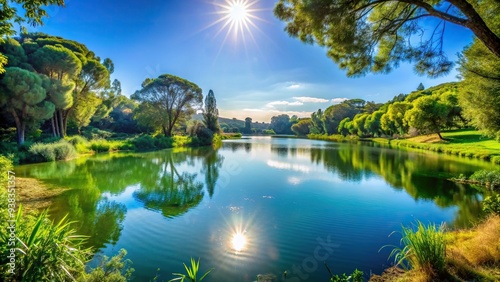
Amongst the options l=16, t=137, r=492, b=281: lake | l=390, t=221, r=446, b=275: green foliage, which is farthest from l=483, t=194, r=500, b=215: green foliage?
l=390, t=221, r=446, b=275: green foliage

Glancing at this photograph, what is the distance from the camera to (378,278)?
4.54 metres

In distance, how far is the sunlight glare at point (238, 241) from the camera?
19.1 ft

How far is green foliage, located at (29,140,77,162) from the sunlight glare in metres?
19.1

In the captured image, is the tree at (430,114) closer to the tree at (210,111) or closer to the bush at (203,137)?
the bush at (203,137)

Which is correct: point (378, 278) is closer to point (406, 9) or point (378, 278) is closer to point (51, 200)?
point (406, 9)

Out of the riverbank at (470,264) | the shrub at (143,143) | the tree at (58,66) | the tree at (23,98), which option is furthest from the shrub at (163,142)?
the riverbank at (470,264)

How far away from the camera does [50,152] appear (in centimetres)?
1834

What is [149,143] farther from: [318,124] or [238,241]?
[318,124]

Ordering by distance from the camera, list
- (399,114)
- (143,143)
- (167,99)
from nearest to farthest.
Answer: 1. (143,143)
2. (167,99)
3. (399,114)

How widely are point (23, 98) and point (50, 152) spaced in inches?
185

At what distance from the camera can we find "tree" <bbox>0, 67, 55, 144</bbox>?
17.7 metres

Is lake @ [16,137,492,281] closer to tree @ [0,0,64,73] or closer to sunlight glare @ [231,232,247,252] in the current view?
sunlight glare @ [231,232,247,252]

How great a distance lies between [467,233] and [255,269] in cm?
531

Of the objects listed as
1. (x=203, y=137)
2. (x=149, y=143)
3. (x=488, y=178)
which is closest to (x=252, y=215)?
(x=488, y=178)
